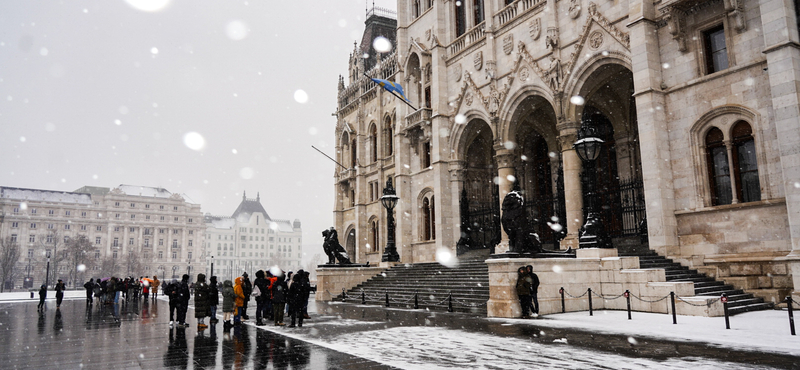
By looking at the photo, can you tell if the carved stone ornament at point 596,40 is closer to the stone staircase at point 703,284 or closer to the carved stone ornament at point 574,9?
the carved stone ornament at point 574,9

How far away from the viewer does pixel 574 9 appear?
73.9 feet

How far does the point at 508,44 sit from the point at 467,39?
3.44 meters

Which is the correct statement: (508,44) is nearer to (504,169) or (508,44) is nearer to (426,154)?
(504,169)

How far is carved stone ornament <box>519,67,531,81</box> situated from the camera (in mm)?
24703

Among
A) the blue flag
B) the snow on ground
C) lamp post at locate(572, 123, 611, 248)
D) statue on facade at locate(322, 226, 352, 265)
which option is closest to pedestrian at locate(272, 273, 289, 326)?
the snow on ground

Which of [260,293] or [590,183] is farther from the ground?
[590,183]

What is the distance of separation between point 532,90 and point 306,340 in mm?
17633

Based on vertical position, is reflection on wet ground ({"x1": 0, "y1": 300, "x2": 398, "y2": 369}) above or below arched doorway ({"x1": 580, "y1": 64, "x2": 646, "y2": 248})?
below

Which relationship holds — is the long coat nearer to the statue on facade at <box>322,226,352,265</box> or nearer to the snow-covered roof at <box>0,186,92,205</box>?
the statue on facade at <box>322,226,352,265</box>

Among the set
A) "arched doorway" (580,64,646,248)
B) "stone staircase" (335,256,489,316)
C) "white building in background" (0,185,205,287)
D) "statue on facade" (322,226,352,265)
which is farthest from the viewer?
"white building in background" (0,185,205,287)

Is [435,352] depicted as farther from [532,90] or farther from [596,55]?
[532,90]

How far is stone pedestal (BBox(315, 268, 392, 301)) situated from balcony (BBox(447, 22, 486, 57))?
13.2 metres

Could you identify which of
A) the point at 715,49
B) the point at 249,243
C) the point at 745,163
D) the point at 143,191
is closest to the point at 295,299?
the point at 745,163

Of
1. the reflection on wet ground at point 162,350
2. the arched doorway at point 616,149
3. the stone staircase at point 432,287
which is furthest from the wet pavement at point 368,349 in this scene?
the arched doorway at point 616,149
